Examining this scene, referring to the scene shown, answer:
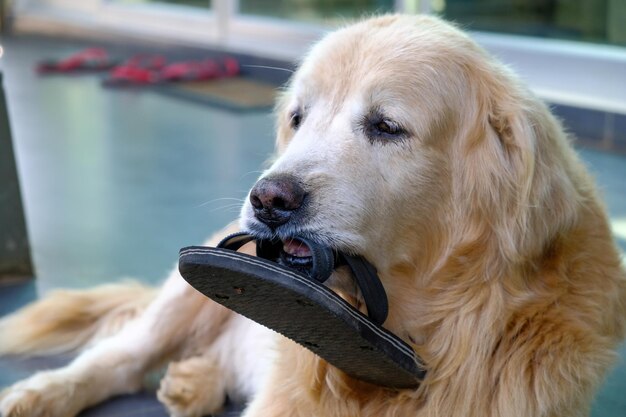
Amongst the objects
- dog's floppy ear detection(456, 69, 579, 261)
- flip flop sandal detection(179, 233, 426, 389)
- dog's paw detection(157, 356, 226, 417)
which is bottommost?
dog's paw detection(157, 356, 226, 417)

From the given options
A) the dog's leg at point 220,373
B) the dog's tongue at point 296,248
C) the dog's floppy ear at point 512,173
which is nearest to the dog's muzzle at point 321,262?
the dog's tongue at point 296,248

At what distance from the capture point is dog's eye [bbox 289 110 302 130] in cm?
225

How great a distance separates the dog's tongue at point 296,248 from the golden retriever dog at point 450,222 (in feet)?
0.16

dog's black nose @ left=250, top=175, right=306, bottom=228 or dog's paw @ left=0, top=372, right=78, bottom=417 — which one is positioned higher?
dog's black nose @ left=250, top=175, right=306, bottom=228

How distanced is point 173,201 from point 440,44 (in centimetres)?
297

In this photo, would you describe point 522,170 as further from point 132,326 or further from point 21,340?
point 21,340

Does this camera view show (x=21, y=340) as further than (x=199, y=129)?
No

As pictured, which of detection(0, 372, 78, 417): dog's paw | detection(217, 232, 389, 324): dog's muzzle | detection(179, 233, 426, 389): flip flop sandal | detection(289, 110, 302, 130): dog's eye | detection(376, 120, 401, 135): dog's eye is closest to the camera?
detection(179, 233, 426, 389): flip flop sandal

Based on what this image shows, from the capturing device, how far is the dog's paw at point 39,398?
2723 mm

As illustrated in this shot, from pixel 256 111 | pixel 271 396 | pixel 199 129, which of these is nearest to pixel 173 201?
pixel 199 129

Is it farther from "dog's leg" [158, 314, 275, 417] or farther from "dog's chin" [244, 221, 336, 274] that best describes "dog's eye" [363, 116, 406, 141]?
"dog's leg" [158, 314, 275, 417]

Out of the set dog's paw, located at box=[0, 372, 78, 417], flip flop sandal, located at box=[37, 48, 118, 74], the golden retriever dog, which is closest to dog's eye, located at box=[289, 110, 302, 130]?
the golden retriever dog

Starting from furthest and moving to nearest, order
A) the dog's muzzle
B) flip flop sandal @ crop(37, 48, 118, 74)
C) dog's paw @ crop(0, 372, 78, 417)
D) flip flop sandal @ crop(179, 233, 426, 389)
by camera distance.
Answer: flip flop sandal @ crop(37, 48, 118, 74) < dog's paw @ crop(0, 372, 78, 417) < the dog's muzzle < flip flop sandal @ crop(179, 233, 426, 389)

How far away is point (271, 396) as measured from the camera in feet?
7.46
